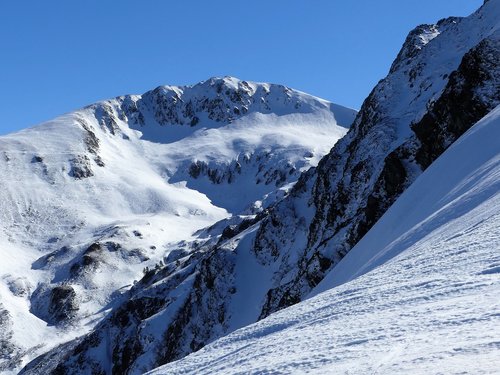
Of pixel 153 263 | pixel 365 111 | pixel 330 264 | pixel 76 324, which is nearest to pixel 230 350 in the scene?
pixel 330 264

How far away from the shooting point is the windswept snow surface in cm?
749

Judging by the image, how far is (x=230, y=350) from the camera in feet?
39.8

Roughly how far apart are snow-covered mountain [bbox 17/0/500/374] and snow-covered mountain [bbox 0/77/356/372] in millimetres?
21758

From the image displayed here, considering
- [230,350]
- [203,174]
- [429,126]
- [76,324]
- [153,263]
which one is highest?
[203,174]

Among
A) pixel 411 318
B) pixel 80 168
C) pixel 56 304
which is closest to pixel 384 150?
pixel 411 318

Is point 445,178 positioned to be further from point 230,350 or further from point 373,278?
point 230,350

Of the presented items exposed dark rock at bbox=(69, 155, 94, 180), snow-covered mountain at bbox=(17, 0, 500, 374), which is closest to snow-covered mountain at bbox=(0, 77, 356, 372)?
exposed dark rock at bbox=(69, 155, 94, 180)

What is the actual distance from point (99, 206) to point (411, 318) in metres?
142

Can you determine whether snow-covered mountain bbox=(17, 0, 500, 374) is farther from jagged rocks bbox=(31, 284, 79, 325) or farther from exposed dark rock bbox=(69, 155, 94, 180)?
exposed dark rock bbox=(69, 155, 94, 180)

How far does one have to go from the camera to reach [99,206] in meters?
146

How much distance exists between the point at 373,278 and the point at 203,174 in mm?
164733

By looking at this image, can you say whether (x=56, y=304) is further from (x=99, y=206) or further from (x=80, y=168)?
(x=80, y=168)

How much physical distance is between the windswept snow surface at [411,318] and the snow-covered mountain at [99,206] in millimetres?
69958

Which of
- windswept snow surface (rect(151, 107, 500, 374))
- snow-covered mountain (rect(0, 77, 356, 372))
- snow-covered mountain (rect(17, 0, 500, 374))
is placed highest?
snow-covered mountain (rect(0, 77, 356, 372))
